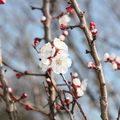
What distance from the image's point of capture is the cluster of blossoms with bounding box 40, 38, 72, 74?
1.80 meters

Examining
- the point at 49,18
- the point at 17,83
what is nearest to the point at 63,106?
the point at 49,18

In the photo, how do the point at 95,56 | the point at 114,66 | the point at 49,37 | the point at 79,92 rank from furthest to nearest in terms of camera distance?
the point at 49,37
the point at 114,66
the point at 79,92
the point at 95,56

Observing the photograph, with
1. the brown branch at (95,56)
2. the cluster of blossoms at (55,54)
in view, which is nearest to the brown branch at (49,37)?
the cluster of blossoms at (55,54)

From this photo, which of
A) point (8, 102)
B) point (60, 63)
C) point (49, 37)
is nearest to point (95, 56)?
point (60, 63)

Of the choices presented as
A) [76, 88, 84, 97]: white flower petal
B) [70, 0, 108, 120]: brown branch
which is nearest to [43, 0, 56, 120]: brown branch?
[76, 88, 84, 97]: white flower petal

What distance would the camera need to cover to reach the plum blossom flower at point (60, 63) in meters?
1.82

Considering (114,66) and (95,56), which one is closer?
(95,56)

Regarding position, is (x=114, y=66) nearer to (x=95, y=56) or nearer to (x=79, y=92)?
(x=79, y=92)

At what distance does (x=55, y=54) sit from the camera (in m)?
1.81

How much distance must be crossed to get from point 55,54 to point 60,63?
7cm

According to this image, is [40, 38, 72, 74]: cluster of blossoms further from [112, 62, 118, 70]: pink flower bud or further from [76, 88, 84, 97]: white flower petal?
[112, 62, 118, 70]: pink flower bud

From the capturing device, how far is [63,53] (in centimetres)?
180

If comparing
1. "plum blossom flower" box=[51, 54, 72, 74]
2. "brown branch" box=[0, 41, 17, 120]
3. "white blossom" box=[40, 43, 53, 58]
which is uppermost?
"white blossom" box=[40, 43, 53, 58]

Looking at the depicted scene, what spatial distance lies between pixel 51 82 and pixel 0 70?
0.30 metres
